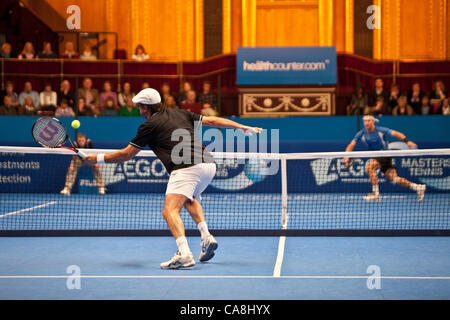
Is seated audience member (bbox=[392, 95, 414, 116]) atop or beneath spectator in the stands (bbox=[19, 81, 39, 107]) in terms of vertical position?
beneath

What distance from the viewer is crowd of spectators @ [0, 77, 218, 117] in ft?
51.0

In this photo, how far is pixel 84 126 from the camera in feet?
50.3

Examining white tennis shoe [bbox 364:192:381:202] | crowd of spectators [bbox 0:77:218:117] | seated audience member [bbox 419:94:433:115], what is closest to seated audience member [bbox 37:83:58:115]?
crowd of spectators [bbox 0:77:218:117]

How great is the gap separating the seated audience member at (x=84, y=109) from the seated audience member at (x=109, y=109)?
0.26 metres

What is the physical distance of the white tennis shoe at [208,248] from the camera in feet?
22.0

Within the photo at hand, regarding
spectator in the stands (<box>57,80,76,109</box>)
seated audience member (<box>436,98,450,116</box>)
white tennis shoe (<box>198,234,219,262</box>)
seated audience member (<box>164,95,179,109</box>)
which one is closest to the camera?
white tennis shoe (<box>198,234,219,262</box>)

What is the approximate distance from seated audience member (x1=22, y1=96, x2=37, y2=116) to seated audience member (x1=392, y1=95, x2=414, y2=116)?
343 inches

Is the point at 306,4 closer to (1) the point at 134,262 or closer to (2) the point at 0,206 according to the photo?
(2) the point at 0,206

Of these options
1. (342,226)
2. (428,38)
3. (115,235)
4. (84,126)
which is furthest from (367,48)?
(115,235)

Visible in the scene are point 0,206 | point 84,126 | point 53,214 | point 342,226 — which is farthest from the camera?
point 84,126

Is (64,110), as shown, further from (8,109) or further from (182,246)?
(182,246)

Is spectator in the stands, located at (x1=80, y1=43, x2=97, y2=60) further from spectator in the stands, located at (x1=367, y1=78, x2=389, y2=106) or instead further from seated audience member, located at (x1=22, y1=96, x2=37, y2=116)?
spectator in the stands, located at (x1=367, y1=78, x2=389, y2=106)

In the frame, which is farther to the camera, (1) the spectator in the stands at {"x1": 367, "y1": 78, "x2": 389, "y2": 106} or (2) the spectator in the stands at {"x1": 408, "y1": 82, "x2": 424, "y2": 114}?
(1) the spectator in the stands at {"x1": 367, "y1": 78, "x2": 389, "y2": 106}

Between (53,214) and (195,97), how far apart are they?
582cm
